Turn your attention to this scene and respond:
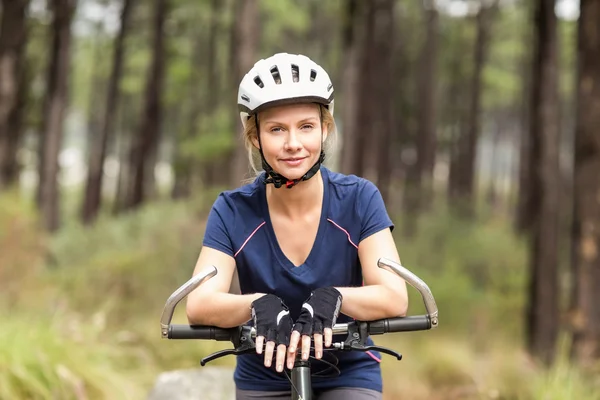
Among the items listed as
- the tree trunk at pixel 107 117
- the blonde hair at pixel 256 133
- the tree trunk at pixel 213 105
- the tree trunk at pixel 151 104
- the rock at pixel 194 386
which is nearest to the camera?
the blonde hair at pixel 256 133

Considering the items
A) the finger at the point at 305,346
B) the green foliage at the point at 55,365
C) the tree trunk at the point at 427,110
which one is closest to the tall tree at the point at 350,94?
the green foliage at the point at 55,365

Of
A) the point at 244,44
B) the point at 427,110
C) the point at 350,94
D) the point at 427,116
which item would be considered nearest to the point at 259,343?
the point at 244,44

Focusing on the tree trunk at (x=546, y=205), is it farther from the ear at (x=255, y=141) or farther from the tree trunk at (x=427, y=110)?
the tree trunk at (x=427, y=110)

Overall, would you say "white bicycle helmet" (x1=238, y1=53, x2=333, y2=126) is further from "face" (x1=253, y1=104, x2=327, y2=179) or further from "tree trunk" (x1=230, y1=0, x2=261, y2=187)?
"tree trunk" (x1=230, y1=0, x2=261, y2=187)

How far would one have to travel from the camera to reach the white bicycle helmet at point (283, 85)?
292 cm

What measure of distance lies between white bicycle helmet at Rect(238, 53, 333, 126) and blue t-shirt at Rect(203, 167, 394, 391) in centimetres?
35

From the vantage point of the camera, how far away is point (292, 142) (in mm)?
2928

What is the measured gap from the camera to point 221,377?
6.67 m

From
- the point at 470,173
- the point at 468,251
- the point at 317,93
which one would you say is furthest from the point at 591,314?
the point at 470,173

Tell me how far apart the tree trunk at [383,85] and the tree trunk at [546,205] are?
23.6ft

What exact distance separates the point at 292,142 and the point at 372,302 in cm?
63

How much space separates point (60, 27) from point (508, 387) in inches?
572

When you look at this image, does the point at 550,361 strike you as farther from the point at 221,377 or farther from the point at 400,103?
the point at 400,103

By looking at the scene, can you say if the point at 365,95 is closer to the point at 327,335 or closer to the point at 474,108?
the point at 474,108
